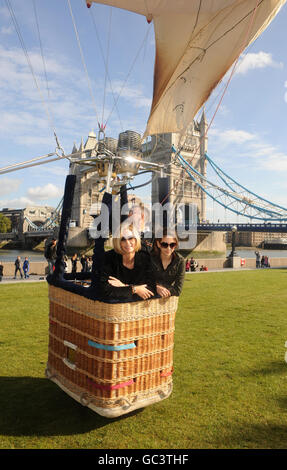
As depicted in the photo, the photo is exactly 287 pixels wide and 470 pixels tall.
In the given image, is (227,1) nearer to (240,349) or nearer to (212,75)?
(212,75)

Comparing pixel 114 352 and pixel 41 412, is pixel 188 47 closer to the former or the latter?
pixel 114 352

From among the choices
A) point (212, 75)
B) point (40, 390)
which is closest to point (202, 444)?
point (40, 390)

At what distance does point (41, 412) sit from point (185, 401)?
58.6 inches

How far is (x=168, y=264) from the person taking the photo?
358 centimetres

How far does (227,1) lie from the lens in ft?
34.3

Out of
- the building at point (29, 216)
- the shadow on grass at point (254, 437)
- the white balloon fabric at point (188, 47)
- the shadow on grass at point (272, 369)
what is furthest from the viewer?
the building at point (29, 216)

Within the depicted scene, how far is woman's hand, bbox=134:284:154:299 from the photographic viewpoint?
3068 millimetres

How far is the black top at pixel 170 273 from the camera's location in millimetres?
3479

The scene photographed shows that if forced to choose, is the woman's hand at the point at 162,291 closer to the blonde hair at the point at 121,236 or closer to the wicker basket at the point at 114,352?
the wicker basket at the point at 114,352

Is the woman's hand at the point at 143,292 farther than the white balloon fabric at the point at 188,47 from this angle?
No

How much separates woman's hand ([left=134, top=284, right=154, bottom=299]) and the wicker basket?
0.07 m

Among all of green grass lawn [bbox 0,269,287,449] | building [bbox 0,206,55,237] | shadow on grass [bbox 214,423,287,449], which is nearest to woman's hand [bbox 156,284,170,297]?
green grass lawn [bbox 0,269,287,449]

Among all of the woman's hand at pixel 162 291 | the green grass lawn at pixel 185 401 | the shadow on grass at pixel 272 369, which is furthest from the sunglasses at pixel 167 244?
the shadow on grass at pixel 272 369

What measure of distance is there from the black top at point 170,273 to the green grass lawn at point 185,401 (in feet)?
4.19
